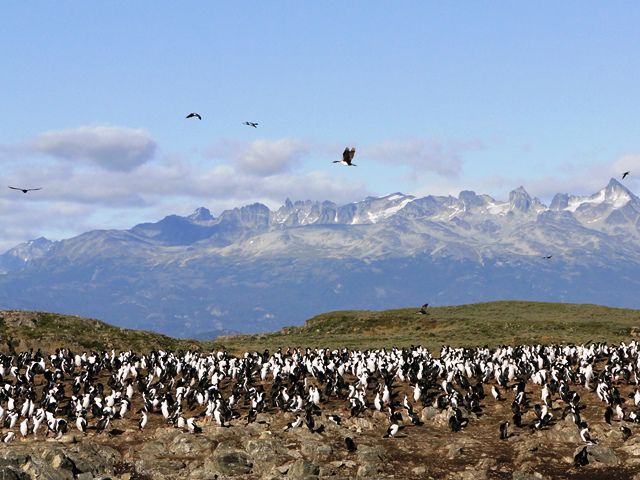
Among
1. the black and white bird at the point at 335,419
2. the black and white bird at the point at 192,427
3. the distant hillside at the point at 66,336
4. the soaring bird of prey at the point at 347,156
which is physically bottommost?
→ the black and white bird at the point at 192,427

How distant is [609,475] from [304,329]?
73508 millimetres

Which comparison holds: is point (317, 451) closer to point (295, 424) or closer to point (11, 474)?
point (295, 424)

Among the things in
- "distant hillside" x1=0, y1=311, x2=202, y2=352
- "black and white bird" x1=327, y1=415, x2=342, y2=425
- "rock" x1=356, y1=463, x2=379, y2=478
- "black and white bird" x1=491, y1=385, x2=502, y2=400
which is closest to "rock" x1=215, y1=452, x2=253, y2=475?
"rock" x1=356, y1=463, x2=379, y2=478

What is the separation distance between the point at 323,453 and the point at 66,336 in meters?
43.8

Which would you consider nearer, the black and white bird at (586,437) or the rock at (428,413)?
the black and white bird at (586,437)

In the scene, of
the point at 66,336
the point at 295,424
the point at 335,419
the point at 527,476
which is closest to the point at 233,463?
the point at 295,424

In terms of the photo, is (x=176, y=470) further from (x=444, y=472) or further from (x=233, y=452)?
(x=444, y=472)

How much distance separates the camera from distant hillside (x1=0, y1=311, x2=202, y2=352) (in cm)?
7450

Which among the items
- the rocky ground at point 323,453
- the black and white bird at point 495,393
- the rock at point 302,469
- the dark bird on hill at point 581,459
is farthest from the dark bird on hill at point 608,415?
the rock at point 302,469

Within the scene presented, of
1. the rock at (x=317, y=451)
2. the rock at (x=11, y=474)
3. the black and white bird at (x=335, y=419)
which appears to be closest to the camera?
the rock at (x=11, y=474)

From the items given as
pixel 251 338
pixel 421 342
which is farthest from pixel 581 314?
pixel 251 338

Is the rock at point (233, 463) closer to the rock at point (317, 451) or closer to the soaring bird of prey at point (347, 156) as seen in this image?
the rock at point (317, 451)

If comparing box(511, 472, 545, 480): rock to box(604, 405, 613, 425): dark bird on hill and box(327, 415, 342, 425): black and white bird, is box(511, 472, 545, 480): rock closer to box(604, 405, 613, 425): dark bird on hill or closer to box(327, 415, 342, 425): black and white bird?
box(604, 405, 613, 425): dark bird on hill

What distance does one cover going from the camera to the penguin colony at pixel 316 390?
143 feet
